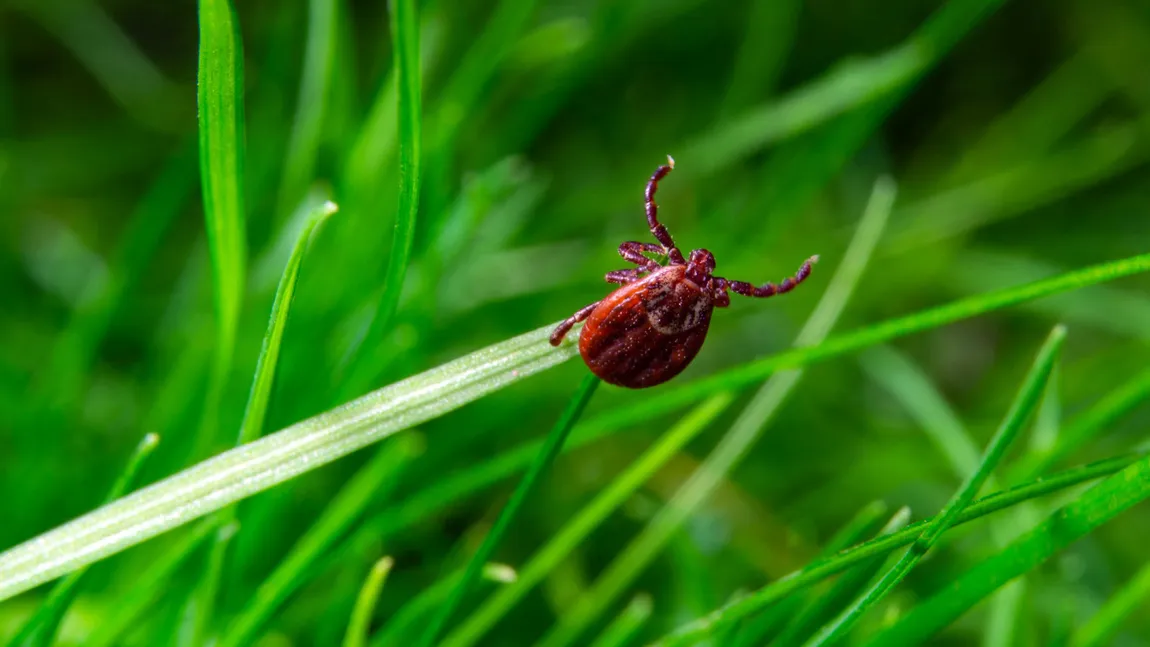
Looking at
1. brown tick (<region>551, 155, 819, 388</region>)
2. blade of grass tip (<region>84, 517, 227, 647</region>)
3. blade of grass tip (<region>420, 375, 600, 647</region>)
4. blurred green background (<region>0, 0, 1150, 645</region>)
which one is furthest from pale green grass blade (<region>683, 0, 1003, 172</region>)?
blade of grass tip (<region>84, 517, 227, 647</region>)

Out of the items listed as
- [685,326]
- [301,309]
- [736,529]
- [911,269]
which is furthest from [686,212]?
[685,326]

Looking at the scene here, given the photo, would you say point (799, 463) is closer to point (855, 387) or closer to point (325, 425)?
point (855, 387)

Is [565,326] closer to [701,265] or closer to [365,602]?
[365,602]

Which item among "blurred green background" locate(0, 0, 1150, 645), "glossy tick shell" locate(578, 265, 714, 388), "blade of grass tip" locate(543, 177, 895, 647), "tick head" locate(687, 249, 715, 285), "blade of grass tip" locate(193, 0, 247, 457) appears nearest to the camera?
"blade of grass tip" locate(193, 0, 247, 457)

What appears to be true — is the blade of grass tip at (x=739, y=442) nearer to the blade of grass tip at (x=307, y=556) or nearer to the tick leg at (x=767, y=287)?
the tick leg at (x=767, y=287)

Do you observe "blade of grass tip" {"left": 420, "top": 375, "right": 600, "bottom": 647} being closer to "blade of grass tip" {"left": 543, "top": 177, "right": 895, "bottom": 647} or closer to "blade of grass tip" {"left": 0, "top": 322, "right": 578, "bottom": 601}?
"blade of grass tip" {"left": 0, "top": 322, "right": 578, "bottom": 601}

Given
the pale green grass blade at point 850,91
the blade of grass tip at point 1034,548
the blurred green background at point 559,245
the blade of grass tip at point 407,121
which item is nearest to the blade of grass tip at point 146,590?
the blurred green background at point 559,245
